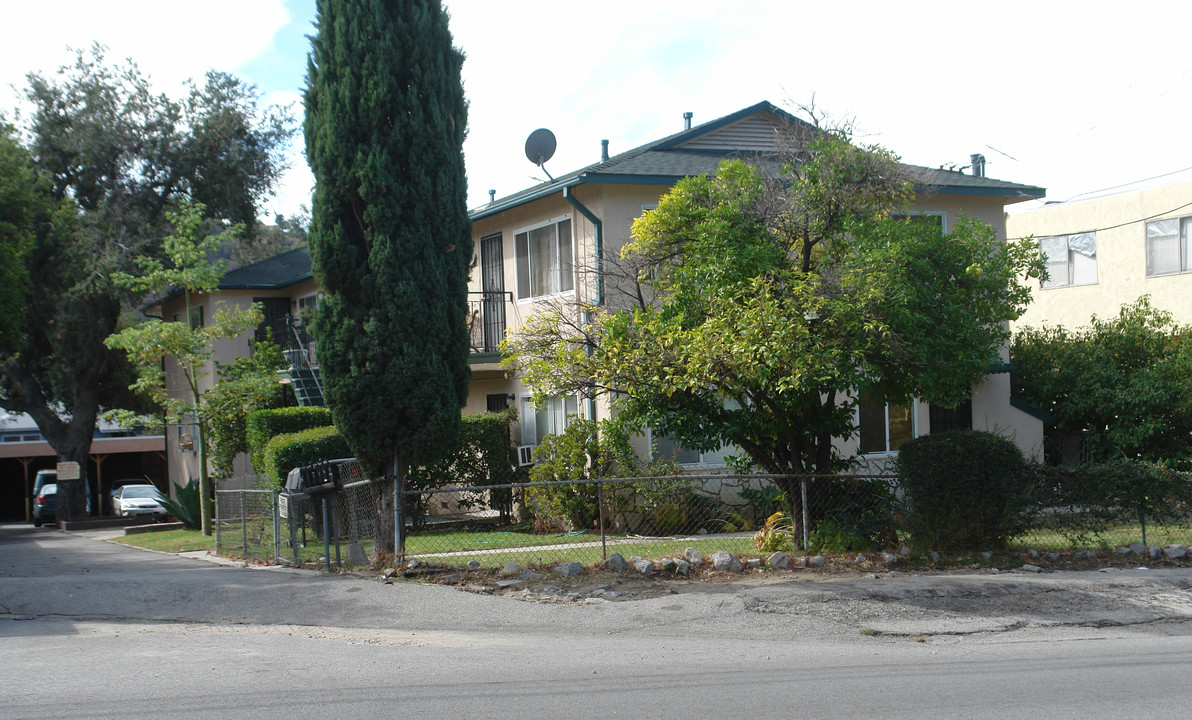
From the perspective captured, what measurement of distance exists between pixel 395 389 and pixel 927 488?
627 centimetres

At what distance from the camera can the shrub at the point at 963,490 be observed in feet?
35.4

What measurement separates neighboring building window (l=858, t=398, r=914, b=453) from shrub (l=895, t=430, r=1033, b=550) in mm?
6246

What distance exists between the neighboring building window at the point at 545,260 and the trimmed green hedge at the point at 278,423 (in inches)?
187

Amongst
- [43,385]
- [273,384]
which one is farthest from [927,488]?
[43,385]

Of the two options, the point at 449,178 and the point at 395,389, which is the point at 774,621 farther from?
the point at 449,178

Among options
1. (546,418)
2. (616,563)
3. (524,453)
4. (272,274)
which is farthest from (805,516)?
(272,274)

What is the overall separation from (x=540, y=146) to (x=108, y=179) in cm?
1605

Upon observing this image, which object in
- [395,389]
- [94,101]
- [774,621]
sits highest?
[94,101]

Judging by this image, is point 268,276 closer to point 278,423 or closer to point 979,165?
point 278,423

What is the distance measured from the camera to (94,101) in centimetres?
2652

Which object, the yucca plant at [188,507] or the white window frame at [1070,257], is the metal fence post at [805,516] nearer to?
the yucca plant at [188,507]

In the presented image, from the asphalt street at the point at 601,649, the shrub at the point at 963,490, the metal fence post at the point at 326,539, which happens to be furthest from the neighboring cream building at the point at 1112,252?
the metal fence post at the point at 326,539

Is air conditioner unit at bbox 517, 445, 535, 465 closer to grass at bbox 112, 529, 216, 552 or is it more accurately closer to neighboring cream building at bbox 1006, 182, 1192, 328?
grass at bbox 112, 529, 216, 552

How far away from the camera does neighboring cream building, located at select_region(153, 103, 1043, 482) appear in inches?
620
